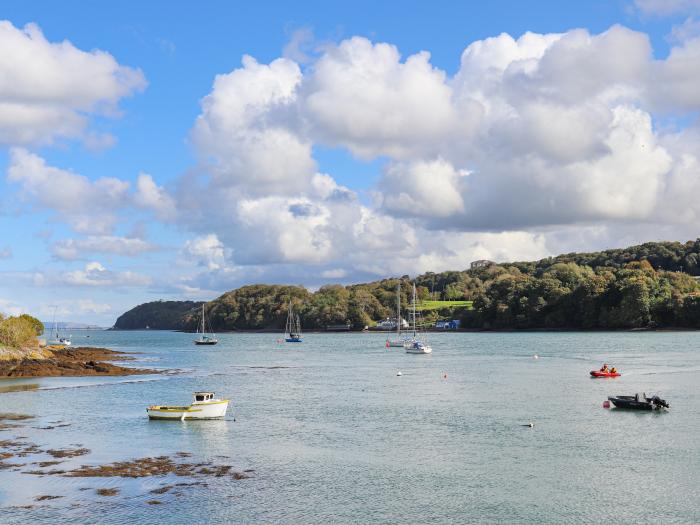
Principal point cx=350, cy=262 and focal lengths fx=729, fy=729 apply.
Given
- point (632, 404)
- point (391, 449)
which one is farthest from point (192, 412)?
point (632, 404)

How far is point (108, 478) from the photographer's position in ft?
116

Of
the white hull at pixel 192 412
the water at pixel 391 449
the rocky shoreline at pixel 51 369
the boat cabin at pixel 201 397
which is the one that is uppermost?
the rocky shoreline at pixel 51 369

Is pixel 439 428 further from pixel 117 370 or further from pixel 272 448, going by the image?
pixel 117 370

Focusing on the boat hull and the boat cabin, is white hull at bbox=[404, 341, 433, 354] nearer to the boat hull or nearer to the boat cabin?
the boat hull

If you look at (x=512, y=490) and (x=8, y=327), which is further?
(x=8, y=327)

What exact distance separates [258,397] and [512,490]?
40226mm

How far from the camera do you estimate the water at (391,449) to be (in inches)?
1197

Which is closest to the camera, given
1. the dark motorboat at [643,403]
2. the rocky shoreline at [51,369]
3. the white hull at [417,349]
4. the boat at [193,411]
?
the boat at [193,411]

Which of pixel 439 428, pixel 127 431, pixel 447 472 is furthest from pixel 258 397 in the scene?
pixel 447 472

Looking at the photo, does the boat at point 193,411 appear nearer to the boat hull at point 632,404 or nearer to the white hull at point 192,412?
the white hull at point 192,412

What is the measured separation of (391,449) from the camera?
4238cm

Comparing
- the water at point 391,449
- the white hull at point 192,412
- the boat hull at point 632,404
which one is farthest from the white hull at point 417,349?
the white hull at point 192,412

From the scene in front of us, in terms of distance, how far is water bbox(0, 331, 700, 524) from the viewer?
30406 mm

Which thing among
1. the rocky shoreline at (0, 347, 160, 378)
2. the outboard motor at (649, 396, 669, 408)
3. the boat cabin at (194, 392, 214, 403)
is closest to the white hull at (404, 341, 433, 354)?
the rocky shoreline at (0, 347, 160, 378)
